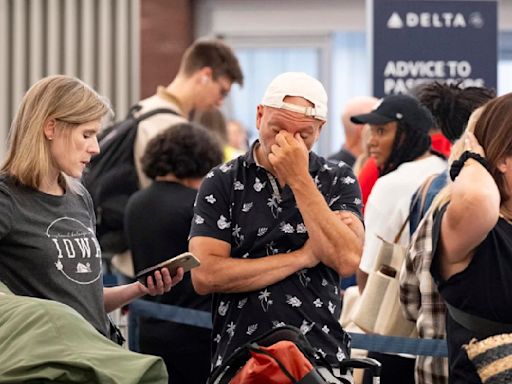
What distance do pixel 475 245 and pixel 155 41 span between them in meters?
6.94

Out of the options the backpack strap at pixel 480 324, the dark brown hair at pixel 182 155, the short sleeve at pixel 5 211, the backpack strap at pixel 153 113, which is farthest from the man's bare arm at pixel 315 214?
the backpack strap at pixel 153 113

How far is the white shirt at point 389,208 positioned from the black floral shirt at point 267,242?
3.53ft

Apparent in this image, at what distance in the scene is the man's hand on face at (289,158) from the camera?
150 inches

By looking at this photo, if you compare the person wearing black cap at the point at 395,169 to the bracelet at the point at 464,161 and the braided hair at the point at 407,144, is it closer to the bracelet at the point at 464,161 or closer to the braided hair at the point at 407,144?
the braided hair at the point at 407,144

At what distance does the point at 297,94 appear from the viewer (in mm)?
3885

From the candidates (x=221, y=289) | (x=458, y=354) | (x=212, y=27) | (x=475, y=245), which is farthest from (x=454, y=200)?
(x=212, y=27)

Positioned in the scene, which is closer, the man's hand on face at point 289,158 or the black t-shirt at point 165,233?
the man's hand on face at point 289,158

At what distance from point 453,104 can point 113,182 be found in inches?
70.6

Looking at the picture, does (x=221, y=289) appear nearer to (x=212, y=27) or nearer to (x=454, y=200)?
(x=454, y=200)

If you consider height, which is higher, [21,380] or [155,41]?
[155,41]

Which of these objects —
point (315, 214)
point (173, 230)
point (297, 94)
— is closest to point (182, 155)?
point (173, 230)

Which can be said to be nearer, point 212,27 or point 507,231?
point 507,231

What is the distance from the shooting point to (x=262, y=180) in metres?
3.95

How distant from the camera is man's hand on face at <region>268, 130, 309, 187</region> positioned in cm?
381
